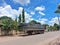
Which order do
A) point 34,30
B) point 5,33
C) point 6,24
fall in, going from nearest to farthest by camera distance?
point 6,24 → point 5,33 → point 34,30

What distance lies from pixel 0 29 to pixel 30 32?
8.06 metres

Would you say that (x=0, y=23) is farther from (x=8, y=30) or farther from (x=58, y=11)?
(x=58, y=11)

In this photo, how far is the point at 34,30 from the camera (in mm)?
53906

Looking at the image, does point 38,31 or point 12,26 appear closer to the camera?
point 12,26

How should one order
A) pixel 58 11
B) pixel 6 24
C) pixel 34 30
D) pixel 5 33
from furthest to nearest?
pixel 34 30, pixel 5 33, pixel 6 24, pixel 58 11

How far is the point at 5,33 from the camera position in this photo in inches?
1984

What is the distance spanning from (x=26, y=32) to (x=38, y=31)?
634cm

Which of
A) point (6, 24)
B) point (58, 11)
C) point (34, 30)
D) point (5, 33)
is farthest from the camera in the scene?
point (34, 30)

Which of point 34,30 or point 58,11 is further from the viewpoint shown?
point 34,30

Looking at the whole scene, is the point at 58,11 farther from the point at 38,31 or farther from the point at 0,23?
the point at 38,31

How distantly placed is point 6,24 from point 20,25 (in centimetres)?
569

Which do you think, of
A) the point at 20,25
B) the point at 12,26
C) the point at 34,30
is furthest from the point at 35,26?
the point at 12,26

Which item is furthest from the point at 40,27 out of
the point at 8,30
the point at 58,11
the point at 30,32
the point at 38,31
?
the point at 58,11

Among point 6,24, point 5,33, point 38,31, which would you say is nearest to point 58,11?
point 6,24
